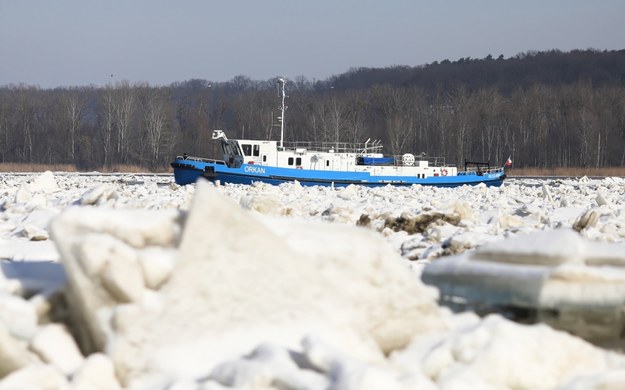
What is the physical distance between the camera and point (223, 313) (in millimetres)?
3084

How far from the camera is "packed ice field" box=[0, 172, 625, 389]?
9.23 feet

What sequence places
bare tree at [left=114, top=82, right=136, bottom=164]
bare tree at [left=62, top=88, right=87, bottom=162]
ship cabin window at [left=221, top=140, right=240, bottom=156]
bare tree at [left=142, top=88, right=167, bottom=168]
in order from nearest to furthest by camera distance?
ship cabin window at [left=221, top=140, right=240, bottom=156]
bare tree at [left=142, top=88, right=167, bottom=168]
bare tree at [left=114, top=82, right=136, bottom=164]
bare tree at [left=62, top=88, right=87, bottom=162]

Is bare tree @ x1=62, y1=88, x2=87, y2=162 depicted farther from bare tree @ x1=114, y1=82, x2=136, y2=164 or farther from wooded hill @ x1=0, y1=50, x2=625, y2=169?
bare tree @ x1=114, y1=82, x2=136, y2=164

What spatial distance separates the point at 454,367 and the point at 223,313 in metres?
0.93

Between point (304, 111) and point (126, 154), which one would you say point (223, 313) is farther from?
point (304, 111)

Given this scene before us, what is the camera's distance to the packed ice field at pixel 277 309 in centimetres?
281

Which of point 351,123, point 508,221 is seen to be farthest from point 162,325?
point 351,123

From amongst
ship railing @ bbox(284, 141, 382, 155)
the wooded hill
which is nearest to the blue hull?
ship railing @ bbox(284, 141, 382, 155)

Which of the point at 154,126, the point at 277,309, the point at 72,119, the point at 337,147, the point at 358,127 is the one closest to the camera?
the point at 277,309

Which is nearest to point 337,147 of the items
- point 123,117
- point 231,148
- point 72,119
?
point 231,148

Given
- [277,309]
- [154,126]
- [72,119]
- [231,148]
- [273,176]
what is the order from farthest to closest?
[72,119] → [154,126] → [231,148] → [273,176] → [277,309]

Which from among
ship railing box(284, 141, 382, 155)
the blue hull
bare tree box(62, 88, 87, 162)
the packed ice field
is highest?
bare tree box(62, 88, 87, 162)

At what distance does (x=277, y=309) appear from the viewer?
3135 millimetres

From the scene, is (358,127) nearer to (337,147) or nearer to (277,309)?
(337,147)
